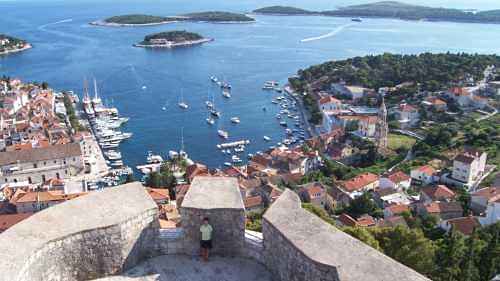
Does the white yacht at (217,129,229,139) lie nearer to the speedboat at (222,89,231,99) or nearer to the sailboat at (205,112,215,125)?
the sailboat at (205,112,215,125)

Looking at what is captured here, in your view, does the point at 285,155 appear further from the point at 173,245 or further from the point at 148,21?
the point at 148,21

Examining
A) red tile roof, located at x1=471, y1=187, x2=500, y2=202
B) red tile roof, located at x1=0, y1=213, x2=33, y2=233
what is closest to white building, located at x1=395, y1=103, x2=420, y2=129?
red tile roof, located at x1=471, y1=187, x2=500, y2=202

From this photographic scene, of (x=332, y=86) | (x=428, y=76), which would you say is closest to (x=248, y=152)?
(x=332, y=86)

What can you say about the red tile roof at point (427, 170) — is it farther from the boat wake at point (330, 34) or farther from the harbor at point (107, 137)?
the boat wake at point (330, 34)

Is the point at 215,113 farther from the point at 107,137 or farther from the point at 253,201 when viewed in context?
the point at 253,201

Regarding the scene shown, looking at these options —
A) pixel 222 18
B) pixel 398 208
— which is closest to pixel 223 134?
pixel 398 208

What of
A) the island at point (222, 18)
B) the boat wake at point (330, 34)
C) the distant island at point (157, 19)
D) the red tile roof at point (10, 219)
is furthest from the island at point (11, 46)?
the red tile roof at point (10, 219)
